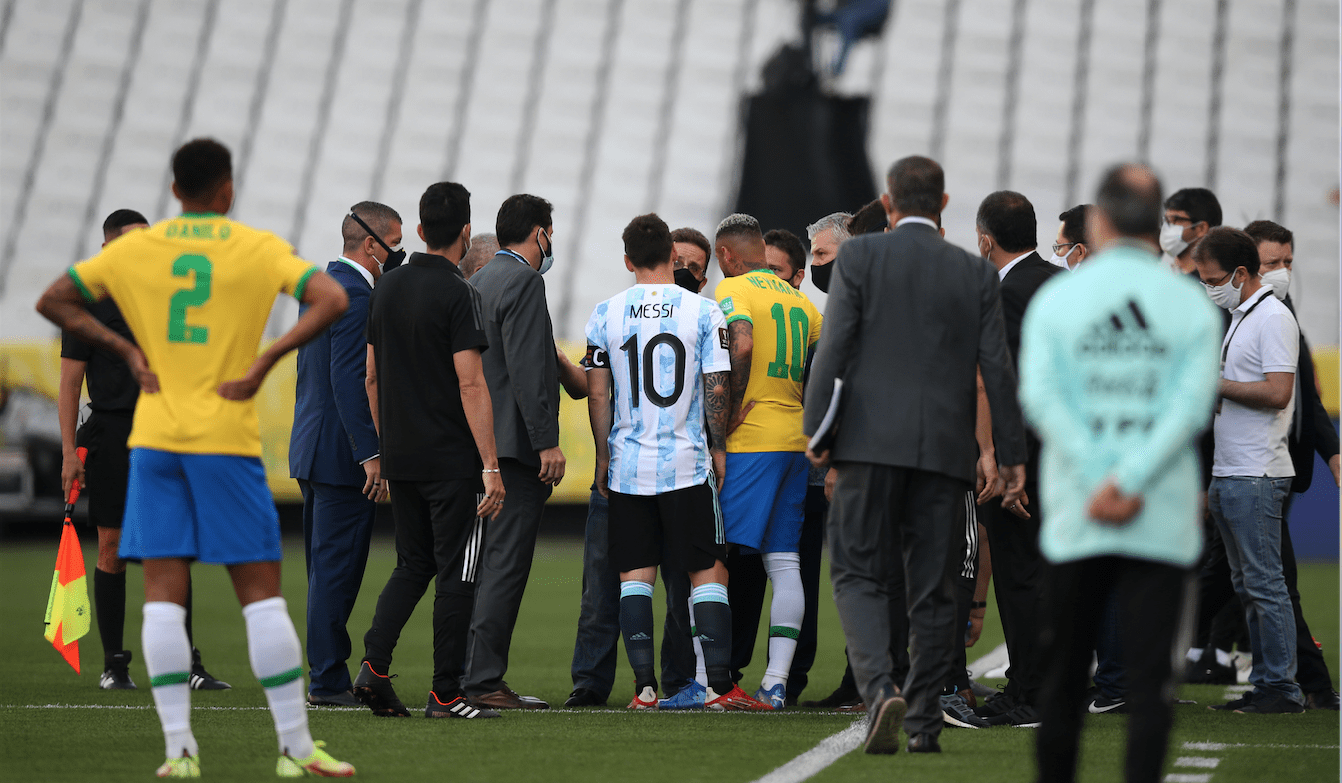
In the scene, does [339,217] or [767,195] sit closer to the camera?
[767,195]

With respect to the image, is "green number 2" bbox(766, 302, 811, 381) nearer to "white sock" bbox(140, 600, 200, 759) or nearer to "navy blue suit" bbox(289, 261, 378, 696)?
"navy blue suit" bbox(289, 261, 378, 696)

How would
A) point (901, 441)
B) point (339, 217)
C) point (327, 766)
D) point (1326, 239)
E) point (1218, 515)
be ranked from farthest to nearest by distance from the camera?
point (339, 217)
point (1326, 239)
point (1218, 515)
point (901, 441)
point (327, 766)

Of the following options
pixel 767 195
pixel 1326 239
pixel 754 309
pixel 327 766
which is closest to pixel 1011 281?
pixel 754 309

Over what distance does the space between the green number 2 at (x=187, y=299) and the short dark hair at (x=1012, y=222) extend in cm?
310

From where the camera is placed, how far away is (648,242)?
600cm

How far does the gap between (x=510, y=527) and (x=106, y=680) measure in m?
2.22

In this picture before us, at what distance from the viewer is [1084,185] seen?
30766 millimetres

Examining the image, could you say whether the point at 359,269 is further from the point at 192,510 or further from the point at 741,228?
the point at 192,510

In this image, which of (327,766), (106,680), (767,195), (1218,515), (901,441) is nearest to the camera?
(327,766)

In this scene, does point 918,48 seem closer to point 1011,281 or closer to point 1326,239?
point 1326,239

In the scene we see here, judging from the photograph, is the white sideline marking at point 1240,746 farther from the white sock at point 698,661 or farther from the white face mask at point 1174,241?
the white face mask at point 1174,241

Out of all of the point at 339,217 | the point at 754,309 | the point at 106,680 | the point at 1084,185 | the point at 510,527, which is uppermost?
the point at 1084,185

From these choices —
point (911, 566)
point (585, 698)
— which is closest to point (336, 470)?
point (585, 698)

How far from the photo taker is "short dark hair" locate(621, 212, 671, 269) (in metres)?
5.99
